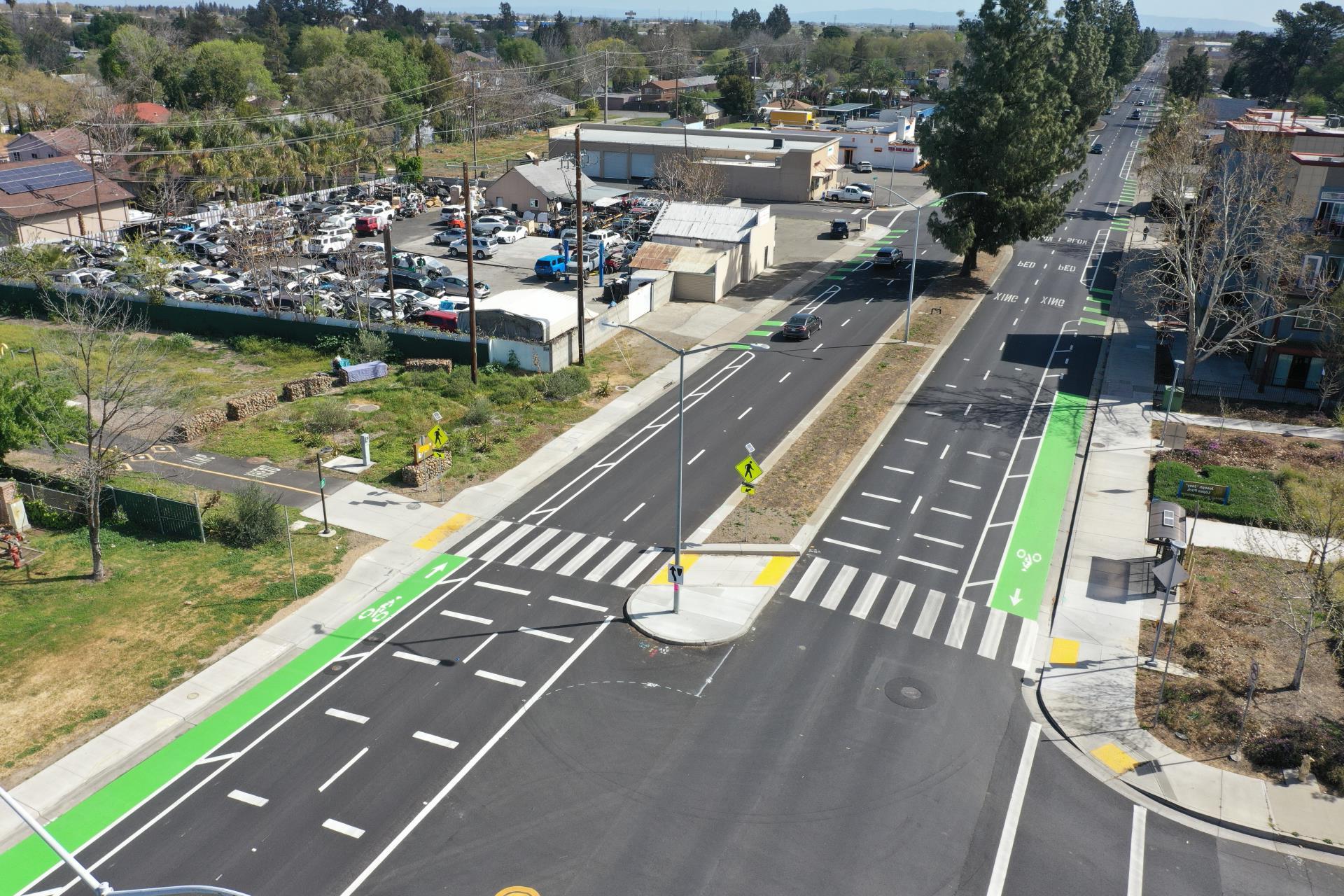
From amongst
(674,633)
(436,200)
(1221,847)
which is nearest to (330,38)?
(436,200)

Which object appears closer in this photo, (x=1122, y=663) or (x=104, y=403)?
(x=1122, y=663)

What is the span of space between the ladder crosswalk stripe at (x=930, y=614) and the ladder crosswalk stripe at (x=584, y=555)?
10701 millimetres

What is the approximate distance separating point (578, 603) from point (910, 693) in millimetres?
10122

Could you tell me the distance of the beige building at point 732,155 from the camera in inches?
3676

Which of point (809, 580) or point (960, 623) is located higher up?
point (809, 580)

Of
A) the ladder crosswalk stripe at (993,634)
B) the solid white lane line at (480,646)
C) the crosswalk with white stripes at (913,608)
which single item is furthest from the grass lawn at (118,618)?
the ladder crosswalk stripe at (993,634)

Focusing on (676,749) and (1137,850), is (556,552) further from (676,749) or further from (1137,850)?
(1137,850)

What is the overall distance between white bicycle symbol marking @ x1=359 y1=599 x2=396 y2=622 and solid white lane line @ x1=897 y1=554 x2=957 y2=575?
645 inches

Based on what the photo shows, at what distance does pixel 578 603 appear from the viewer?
30359 millimetres

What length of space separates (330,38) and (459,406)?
404 feet

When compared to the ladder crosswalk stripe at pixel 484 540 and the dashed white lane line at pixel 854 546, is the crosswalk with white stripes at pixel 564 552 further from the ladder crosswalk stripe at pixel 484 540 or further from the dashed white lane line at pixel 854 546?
the dashed white lane line at pixel 854 546

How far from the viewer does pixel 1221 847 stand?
21484 millimetres

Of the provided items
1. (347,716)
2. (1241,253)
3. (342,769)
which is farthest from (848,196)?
(342,769)

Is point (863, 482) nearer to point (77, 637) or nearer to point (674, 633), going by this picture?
point (674, 633)
